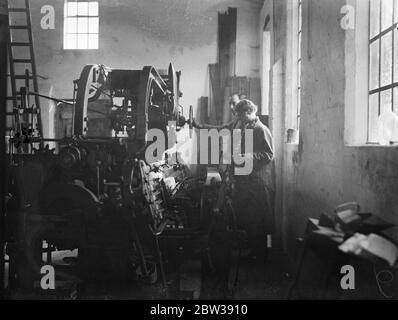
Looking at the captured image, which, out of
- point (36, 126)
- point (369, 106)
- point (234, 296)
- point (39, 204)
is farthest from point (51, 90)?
point (369, 106)

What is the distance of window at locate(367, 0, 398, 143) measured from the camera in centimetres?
219

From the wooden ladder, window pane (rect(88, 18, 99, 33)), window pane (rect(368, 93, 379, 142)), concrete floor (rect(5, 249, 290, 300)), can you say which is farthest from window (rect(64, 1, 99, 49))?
window pane (rect(368, 93, 379, 142))

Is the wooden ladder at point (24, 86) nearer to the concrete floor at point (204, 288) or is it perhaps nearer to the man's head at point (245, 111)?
the concrete floor at point (204, 288)

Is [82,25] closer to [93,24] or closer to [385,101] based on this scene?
[93,24]

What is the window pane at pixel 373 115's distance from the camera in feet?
8.02

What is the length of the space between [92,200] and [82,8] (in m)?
1.63

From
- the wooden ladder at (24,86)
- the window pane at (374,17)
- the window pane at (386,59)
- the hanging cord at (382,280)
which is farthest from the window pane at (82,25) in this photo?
the hanging cord at (382,280)

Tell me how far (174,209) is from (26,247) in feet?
4.43

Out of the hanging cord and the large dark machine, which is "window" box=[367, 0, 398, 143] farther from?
the large dark machine

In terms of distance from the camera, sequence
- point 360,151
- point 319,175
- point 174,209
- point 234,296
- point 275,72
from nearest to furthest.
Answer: point 360,151
point 234,296
point 319,175
point 174,209
point 275,72

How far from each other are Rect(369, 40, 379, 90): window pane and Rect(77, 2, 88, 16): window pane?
7.43 ft

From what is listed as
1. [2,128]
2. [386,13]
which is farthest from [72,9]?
[386,13]

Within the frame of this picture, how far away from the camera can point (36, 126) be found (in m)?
4.34
